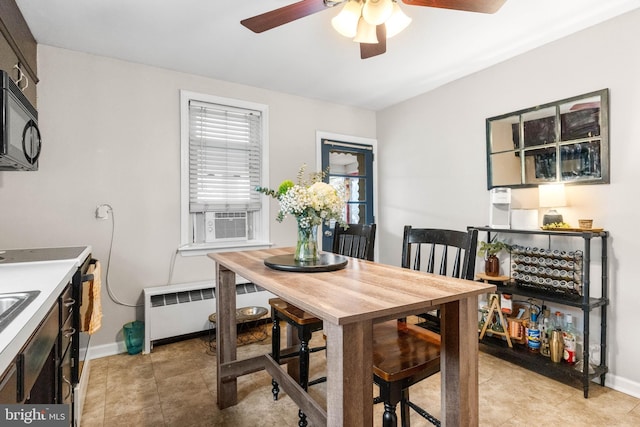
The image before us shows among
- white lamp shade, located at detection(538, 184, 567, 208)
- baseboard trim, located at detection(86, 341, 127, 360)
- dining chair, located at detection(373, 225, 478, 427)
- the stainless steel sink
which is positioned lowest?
Result: baseboard trim, located at detection(86, 341, 127, 360)

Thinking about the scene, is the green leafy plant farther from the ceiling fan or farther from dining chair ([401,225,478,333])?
the ceiling fan

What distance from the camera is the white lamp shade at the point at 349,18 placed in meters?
1.65

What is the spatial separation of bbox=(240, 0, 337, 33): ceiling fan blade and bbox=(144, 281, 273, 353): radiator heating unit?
2266mm

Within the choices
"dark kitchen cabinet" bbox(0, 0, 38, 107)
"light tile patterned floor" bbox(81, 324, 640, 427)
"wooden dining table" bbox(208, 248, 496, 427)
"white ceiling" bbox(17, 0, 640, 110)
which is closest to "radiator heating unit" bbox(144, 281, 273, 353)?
"light tile patterned floor" bbox(81, 324, 640, 427)

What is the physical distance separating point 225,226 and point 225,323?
5.17ft

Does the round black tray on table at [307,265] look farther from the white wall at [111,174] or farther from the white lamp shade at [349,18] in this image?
the white wall at [111,174]

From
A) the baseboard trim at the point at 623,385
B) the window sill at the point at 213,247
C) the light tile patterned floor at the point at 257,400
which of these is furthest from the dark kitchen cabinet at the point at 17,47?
the baseboard trim at the point at 623,385

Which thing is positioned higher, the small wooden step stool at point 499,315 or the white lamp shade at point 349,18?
the white lamp shade at point 349,18

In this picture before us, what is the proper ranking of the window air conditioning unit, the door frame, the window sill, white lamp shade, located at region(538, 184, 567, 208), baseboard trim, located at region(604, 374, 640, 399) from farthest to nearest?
the door frame → the window air conditioning unit → the window sill → white lamp shade, located at region(538, 184, 567, 208) → baseboard trim, located at region(604, 374, 640, 399)

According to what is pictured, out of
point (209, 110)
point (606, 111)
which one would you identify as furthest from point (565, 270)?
point (209, 110)

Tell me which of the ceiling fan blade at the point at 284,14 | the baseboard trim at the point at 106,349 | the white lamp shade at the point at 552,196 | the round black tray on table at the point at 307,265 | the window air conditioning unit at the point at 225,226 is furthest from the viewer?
the window air conditioning unit at the point at 225,226

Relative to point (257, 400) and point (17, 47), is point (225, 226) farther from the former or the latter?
point (17, 47)

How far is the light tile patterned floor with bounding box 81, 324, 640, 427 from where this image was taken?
1847mm

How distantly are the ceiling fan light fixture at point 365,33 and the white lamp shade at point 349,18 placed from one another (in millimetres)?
34
